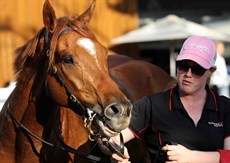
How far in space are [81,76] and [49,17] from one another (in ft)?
1.52

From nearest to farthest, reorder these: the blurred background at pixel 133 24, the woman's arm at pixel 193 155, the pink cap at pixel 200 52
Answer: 1. the woman's arm at pixel 193 155
2. the pink cap at pixel 200 52
3. the blurred background at pixel 133 24

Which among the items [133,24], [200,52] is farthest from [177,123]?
[133,24]

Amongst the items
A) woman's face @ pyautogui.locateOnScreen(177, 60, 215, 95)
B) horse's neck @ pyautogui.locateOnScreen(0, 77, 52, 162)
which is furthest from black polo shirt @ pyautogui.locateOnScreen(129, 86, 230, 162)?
horse's neck @ pyautogui.locateOnScreen(0, 77, 52, 162)

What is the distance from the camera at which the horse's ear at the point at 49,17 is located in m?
3.16

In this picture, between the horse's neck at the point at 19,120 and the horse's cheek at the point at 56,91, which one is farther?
the horse's neck at the point at 19,120

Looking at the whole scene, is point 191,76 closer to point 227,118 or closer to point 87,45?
point 227,118

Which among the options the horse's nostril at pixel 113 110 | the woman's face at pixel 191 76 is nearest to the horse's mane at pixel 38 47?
the horse's nostril at pixel 113 110

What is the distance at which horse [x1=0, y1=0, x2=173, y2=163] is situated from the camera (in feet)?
9.72

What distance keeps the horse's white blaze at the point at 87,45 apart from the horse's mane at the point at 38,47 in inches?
2.4

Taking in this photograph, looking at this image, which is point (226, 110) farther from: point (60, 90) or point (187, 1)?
point (187, 1)

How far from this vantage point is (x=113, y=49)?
11617mm

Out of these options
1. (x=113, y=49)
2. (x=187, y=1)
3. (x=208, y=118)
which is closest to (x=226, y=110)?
(x=208, y=118)

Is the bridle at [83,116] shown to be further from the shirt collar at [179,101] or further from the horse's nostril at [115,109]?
the shirt collar at [179,101]

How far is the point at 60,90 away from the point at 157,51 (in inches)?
378
